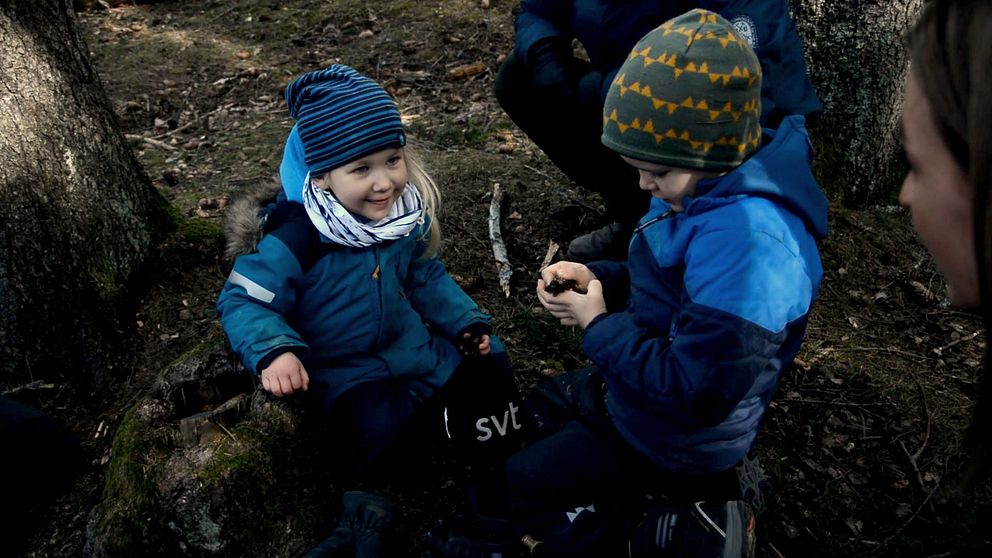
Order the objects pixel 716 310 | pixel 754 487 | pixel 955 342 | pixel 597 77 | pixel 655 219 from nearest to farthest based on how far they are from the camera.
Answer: pixel 716 310
pixel 655 219
pixel 754 487
pixel 955 342
pixel 597 77

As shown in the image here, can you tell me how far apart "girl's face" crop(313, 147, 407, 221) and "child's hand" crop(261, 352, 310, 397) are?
64 cm

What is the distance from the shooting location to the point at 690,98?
223cm

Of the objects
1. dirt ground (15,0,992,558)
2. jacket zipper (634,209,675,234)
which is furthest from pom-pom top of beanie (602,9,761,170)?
dirt ground (15,0,992,558)

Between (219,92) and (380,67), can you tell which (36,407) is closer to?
(219,92)

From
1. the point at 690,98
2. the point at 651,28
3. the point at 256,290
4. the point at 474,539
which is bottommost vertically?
the point at 474,539

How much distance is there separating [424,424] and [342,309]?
61cm

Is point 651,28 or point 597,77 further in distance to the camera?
point 597,77

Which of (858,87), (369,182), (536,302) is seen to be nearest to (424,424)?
(369,182)

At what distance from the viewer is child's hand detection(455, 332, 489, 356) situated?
10.7 ft

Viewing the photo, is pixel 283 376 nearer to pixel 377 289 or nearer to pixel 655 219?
pixel 377 289

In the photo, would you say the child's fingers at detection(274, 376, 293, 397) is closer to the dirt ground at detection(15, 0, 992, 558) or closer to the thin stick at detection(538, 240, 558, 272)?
the dirt ground at detection(15, 0, 992, 558)

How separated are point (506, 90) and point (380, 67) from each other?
139 inches

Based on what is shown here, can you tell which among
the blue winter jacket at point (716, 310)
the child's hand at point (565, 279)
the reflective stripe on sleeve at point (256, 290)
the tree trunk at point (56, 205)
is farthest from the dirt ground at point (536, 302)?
the reflective stripe on sleeve at point (256, 290)

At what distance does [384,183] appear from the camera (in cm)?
286
